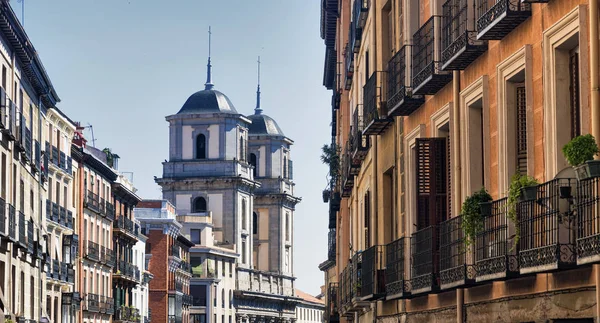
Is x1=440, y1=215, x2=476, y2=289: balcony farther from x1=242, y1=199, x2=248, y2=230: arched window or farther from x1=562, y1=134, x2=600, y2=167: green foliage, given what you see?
x1=242, y1=199, x2=248, y2=230: arched window

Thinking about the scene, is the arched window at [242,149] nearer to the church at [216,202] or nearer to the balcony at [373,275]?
the church at [216,202]

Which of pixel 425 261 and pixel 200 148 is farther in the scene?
pixel 200 148

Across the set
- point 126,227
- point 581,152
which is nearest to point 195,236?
point 126,227

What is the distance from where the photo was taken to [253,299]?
15775cm

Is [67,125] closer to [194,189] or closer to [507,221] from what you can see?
[507,221]

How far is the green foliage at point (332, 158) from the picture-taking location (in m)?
46.0

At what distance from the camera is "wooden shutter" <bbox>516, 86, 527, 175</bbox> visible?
656 inches

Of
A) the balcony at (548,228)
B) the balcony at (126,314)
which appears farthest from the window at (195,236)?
the balcony at (548,228)

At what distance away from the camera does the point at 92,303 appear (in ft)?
259

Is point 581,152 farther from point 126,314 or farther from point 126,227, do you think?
point 126,227

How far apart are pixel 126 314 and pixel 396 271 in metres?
68.5

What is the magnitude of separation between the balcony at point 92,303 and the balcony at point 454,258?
59.8m

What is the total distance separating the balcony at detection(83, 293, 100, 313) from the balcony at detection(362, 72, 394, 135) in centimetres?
5238

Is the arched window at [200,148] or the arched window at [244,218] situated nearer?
the arched window at [200,148]
